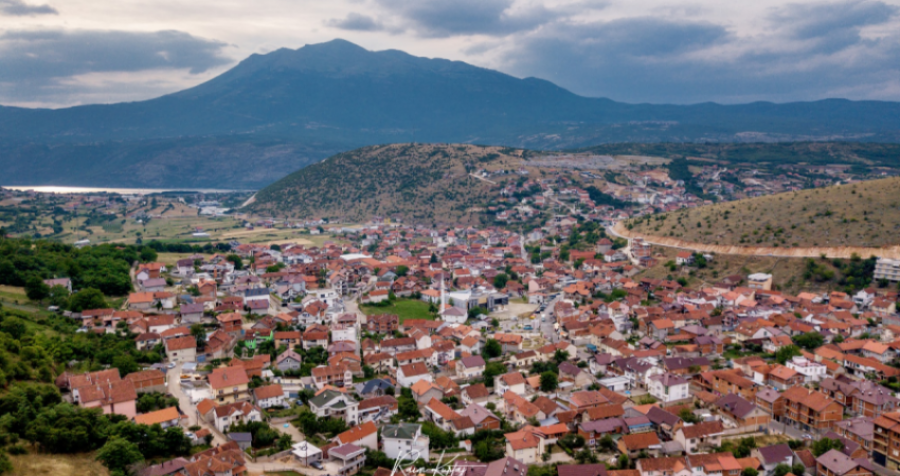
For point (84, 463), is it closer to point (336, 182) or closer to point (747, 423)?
point (747, 423)

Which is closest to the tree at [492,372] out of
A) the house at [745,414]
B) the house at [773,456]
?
the house at [745,414]

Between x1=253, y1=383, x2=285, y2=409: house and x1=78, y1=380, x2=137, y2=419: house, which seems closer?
x1=78, y1=380, x2=137, y2=419: house

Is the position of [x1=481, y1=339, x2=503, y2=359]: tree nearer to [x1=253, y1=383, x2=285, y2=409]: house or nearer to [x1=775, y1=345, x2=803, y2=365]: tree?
[x1=253, y1=383, x2=285, y2=409]: house

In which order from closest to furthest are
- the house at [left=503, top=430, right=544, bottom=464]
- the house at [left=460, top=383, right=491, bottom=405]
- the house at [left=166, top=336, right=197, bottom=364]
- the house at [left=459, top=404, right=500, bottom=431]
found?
the house at [left=503, top=430, right=544, bottom=464], the house at [left=459, top=404, right=500, bottom=431], the house at [left=460, top=383, right=491, bottom=405], the house at [left=166, top=336, right=197, bottom=364]

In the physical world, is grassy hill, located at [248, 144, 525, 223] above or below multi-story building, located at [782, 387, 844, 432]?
above

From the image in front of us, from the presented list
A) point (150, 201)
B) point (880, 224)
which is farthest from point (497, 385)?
point (150, 201)

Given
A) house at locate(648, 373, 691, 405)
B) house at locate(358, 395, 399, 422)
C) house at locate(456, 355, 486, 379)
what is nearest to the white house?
house at locate(648, 373, 691, 405)

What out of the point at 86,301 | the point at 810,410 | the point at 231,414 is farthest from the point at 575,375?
the point at 86,301
